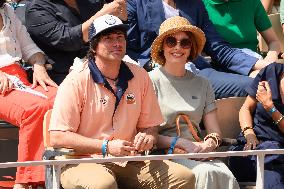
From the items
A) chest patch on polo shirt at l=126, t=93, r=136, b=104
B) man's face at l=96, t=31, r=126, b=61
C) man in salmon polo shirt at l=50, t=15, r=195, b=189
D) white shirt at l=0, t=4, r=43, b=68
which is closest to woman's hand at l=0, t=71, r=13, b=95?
white shirt at l=0, t=4, r=43, b=68

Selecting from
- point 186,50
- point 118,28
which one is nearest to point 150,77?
point 186,50

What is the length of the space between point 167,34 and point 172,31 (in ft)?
0.15

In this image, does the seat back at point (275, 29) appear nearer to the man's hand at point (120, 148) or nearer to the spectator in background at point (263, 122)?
the spectator in background at point (263, 122)

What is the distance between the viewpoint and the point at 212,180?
444 cm

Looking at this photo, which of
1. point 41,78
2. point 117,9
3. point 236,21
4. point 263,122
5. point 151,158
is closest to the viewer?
point 151,158

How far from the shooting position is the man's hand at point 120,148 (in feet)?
13.5

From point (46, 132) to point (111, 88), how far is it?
1.50 feet

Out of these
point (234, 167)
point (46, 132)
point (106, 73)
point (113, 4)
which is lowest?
point (234, 167)

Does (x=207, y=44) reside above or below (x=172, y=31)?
below

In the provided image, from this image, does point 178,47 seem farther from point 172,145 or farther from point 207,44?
point 207,44

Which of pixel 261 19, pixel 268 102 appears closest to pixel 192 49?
pixel 268 102

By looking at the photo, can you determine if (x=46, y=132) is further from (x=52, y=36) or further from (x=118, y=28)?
(x=52, y=36)

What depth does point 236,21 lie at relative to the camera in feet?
19.5

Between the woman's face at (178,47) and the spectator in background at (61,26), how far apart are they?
622mm
